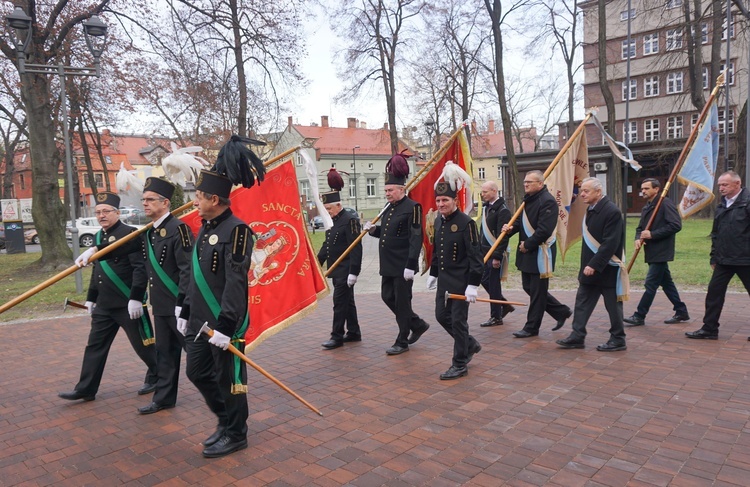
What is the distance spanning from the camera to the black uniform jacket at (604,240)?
19.9 ft

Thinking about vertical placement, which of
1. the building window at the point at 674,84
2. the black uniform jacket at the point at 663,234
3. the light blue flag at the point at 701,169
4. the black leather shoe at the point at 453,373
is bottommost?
the black leather shoe at the point at 453,373

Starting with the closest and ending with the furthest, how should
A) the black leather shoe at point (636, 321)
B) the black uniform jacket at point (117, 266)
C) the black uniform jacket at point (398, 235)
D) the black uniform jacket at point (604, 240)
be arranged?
the black uniform jacket at point (117, 266) < the black uniform jacket at point (604, 240) < the black uniform jacket at point (398, 235) < the black leather shoe at point (636, 321)

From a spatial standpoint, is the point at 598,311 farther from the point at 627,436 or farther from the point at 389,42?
the point at 389,42

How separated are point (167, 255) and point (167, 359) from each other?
3.16 feet

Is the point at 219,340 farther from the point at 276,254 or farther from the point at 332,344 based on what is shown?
the point at 332,344

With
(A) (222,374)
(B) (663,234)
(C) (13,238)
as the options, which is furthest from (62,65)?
(C) (13,238)

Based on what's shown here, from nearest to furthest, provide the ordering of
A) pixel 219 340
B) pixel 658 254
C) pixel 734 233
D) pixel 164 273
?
pixel 219 340
pixel 164 273
pixel 734 233
pixel 658 254

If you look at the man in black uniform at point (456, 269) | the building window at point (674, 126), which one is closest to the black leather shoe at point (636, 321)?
the man in black uniform at point (456, 269)

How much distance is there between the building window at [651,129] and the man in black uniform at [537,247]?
134ft

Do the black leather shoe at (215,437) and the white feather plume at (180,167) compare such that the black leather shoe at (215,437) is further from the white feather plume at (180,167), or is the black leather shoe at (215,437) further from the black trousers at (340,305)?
the black trousers at (340,305)

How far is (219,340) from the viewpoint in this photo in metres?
3.83

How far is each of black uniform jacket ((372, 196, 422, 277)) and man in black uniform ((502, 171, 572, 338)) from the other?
49.1 inches

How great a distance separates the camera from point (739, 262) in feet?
20.6

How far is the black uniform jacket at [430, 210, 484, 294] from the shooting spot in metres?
5.59
